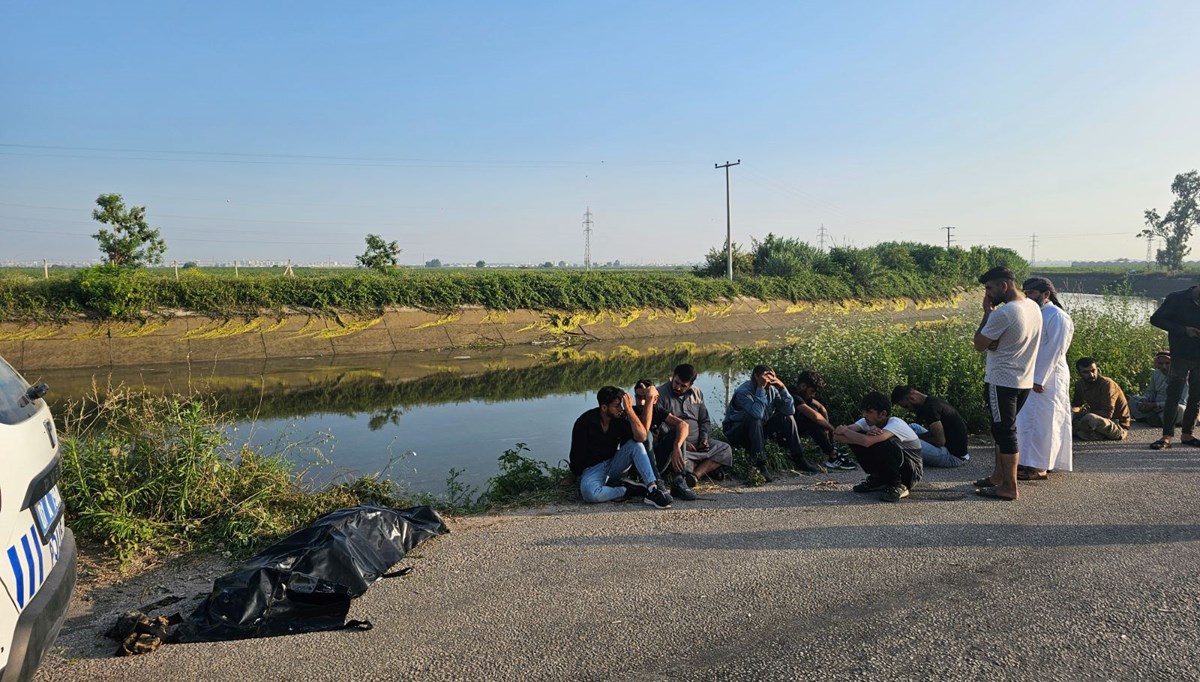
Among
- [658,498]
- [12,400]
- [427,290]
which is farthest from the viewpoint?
[427,290]

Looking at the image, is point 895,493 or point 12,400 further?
point 895,493

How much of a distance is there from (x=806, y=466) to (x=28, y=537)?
6.46 m

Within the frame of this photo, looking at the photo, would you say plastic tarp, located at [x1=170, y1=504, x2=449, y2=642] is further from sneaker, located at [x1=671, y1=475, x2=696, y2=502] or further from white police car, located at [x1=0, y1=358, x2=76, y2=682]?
sneaker, located at [x1=671, y1=475, x2=696, y2=502]

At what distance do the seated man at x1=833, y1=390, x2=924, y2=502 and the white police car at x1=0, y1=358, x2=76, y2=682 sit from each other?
18.4 ft

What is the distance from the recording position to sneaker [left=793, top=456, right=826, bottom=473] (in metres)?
7.76

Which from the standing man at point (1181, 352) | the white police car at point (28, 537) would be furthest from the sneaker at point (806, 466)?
the white police car at point (28, 537)

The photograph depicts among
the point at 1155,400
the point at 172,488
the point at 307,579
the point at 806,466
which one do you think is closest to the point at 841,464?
the point at 806,466

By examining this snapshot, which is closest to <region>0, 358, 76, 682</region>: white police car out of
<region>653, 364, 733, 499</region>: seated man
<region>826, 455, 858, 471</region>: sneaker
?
<region>653, 364, 733, 499</region>: seated man

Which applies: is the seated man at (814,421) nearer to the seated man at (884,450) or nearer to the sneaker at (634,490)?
the seated man at (884,450)

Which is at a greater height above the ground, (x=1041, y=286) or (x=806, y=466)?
(x=1041, y=286)

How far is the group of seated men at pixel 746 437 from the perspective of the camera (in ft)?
22.0

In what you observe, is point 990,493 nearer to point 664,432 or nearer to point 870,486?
point 870,486

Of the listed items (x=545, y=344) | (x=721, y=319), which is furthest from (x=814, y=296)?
(x=545, y=344)

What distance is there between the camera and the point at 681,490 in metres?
6.76
